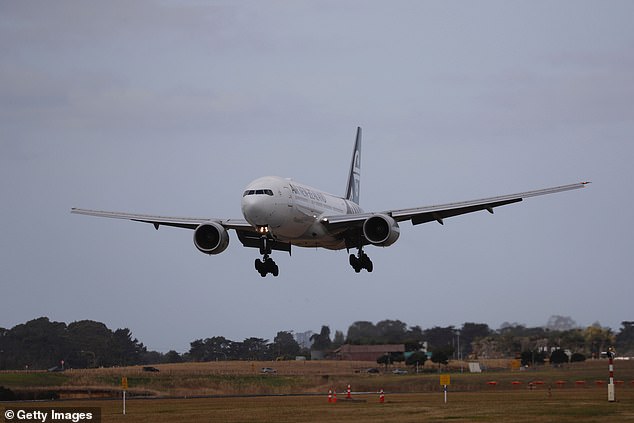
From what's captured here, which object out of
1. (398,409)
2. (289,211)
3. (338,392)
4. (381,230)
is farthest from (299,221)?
(338,392)

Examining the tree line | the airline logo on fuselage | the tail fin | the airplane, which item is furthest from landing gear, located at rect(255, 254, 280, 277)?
the tree line

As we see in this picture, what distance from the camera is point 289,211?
47469mm

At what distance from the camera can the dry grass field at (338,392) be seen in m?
38.7

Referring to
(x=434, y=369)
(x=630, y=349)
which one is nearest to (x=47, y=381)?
(x=434, y=369)

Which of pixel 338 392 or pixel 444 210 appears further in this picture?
pixel 338 392

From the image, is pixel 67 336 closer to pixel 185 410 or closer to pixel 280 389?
pixel 280 389

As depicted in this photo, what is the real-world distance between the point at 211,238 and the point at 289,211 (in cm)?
511

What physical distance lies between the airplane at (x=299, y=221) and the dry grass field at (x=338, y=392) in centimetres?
794

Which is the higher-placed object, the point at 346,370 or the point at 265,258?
the point at 265,258

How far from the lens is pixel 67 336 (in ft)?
395

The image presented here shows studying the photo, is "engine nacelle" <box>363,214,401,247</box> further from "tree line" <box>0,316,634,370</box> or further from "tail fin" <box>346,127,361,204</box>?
"tree line" <box>0,316,634,370</box>

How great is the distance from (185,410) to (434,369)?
173 feet

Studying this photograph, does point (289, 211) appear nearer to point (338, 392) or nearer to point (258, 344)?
point (338, 392)

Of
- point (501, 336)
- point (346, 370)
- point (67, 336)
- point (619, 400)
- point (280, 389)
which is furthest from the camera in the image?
point (67, 336)
